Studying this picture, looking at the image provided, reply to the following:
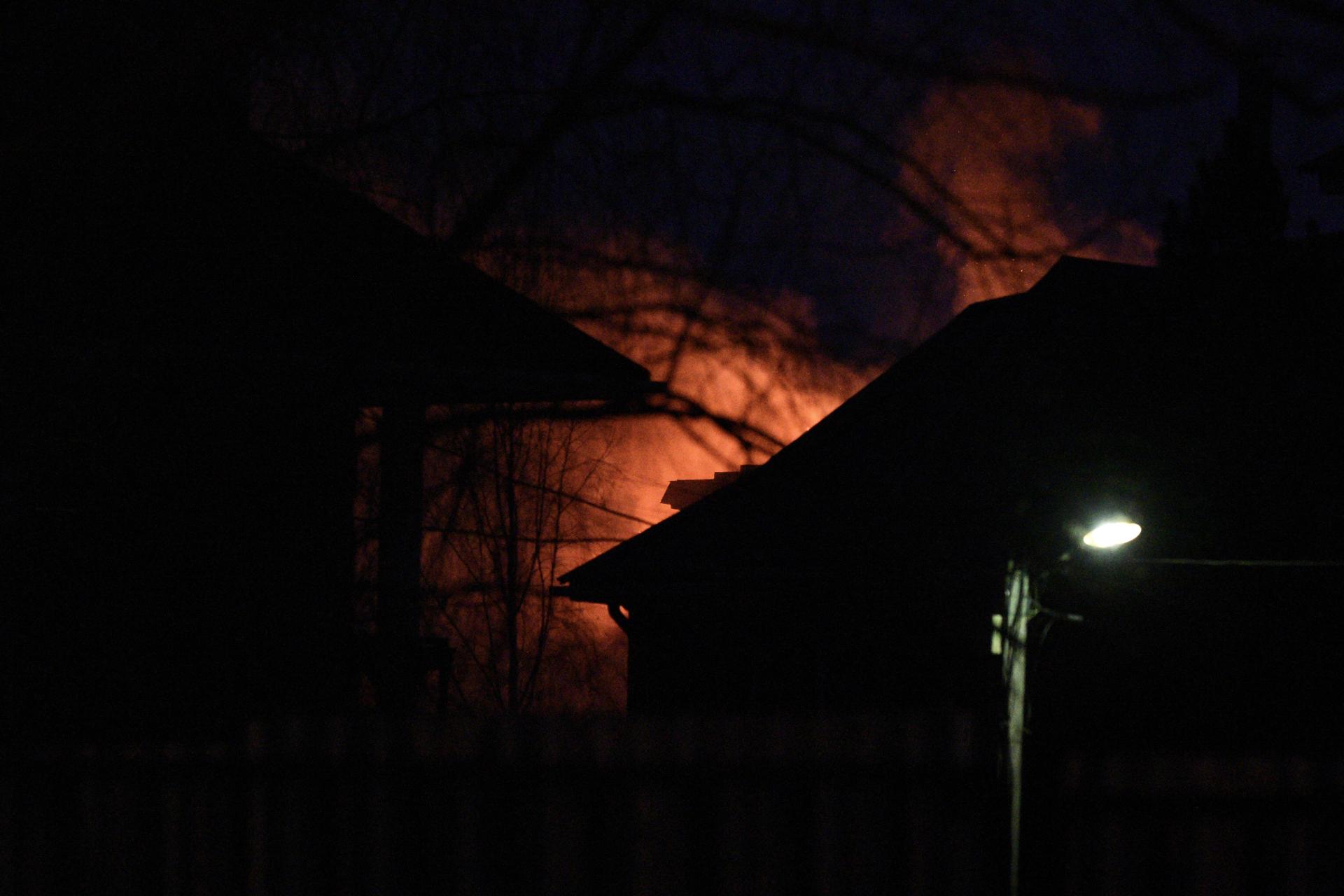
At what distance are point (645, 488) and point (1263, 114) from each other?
7.78 meters

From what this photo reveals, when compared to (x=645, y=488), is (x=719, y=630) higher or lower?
lower

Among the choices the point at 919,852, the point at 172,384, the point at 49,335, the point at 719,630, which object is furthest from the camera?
the point at 719,630

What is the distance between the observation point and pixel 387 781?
5.05 meters

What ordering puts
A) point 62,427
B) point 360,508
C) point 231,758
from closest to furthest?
point 231,758, point 62,427, point 360,508

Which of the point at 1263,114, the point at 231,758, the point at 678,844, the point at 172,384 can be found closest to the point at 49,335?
the point at 172,384

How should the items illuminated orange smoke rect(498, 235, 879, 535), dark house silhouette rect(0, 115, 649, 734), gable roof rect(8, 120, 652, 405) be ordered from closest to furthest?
dark house silhouette rect(0, 115, 649, 734), gable roof rect(8, 120, 652, 405), illuminated orange smoke rect(498, 235, 879, 535)

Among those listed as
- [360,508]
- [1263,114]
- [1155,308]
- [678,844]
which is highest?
[1263,114]

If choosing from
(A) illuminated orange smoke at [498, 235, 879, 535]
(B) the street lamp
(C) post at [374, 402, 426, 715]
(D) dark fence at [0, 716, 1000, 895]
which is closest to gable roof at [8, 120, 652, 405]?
(C) post at [374, 402, 426, 715]

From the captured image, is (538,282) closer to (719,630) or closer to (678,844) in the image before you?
(719,630)

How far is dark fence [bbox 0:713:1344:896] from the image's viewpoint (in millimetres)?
4703

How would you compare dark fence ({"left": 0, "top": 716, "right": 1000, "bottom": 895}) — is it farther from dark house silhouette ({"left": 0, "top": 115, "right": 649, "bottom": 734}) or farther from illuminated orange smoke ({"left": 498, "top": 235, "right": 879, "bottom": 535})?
illuminated orange smoke ({"left": 498, "top": 235, "right": 879, "bottom": 535})

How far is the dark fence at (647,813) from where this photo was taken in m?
4.70

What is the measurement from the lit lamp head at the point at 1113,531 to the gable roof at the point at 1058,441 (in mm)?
2861

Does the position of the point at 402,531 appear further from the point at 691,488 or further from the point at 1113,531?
the point at 691,488
